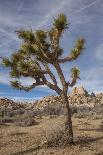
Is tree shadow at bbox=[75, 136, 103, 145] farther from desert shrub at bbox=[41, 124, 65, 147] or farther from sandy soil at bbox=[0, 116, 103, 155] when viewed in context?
desert shrub at bbox=[41, 124, 65, 147]

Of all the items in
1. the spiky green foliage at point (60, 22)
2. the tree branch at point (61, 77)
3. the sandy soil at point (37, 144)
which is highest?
the spiky green foliage at point (60, 22)

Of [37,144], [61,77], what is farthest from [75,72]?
[37,144]

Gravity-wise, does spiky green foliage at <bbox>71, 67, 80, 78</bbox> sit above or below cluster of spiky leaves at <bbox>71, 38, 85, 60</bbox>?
below

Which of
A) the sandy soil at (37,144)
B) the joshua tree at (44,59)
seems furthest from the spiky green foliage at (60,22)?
the sandy soil at (37,144)

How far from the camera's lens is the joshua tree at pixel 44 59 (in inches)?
526

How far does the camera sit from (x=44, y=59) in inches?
539

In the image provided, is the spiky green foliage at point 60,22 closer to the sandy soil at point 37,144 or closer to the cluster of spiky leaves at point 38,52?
the cluster of spiky leaves at point 38,52

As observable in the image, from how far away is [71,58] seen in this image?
13.7 metres

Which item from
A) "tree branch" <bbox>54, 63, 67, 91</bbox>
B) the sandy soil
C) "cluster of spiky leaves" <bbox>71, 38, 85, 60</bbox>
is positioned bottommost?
the sandy soil

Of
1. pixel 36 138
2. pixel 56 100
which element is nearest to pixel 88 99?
pixel 56 100

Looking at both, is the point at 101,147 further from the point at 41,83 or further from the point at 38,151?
the point at 41,83

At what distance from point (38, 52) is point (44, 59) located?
0.41 m

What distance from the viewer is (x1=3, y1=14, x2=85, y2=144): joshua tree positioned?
13359mm

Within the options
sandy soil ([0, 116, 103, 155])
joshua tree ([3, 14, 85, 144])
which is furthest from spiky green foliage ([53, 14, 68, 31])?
sandy soil ([0, 116, 103, 155])
